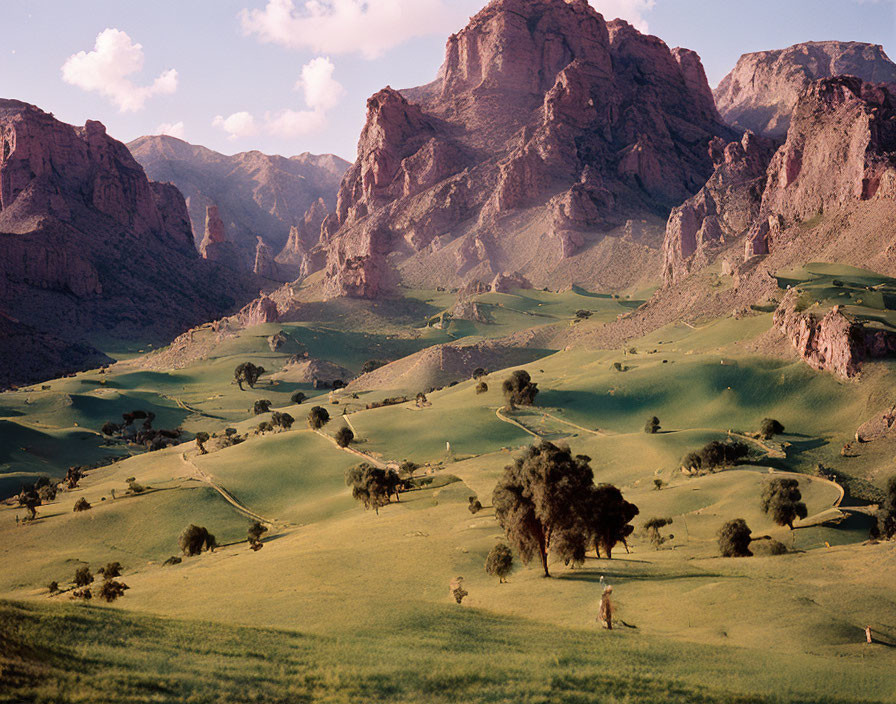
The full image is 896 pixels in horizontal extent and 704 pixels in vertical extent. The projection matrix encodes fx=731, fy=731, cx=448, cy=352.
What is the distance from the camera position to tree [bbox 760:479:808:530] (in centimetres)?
4372

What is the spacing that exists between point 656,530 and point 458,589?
616 inches

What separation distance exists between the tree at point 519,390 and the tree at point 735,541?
161 ft

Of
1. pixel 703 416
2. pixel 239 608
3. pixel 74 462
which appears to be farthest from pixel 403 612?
pixel 74 462

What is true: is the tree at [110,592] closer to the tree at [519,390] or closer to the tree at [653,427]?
the tree at [653,427]

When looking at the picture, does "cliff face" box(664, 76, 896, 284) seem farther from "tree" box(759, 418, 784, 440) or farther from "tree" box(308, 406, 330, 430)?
"tree" box(308, 406, 330, 430)

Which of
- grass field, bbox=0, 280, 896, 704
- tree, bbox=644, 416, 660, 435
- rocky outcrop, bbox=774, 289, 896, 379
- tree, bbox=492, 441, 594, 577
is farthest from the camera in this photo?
rocky outcrop, bbox=774, 289, 896, 379

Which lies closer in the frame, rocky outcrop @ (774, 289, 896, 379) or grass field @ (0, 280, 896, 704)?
grass field @ (0, 280, 896, 704)

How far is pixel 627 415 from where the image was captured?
8094 centimetres

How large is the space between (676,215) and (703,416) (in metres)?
97.7

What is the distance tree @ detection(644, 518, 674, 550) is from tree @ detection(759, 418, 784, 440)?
24.0m

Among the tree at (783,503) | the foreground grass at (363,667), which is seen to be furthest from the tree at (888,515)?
the foreground grass at (363,667)

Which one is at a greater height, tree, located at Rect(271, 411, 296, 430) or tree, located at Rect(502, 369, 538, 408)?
tree, located at Rect(502, 369, 538, 408)

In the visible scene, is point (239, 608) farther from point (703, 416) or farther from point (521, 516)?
point (703, 416)

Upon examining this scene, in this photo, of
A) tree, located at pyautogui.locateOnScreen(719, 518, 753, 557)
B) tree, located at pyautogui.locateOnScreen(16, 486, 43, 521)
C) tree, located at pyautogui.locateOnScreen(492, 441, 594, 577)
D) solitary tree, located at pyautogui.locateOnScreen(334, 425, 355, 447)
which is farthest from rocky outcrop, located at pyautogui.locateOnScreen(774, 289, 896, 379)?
tree, located at pyautogui.locateOnScreen(16, 486, 43, 521)
